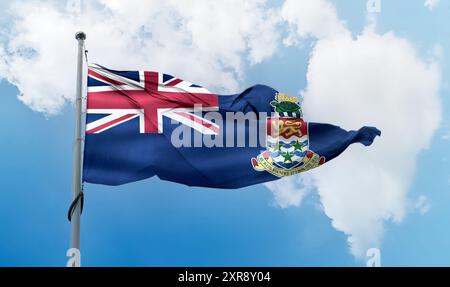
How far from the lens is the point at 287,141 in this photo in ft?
60.5

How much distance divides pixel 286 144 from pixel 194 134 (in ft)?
8.17

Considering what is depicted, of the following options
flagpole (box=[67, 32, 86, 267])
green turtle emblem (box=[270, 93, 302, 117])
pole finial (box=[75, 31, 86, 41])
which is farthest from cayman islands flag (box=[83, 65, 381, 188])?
pole finial (box=[75, 31, 86, 41])

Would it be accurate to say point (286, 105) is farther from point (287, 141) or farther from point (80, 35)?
point (80, 35)

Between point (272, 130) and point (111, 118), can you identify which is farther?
point (272, 130)

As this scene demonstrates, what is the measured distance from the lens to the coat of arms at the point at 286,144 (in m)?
18.0

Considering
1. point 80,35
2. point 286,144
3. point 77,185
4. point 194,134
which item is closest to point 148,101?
point 194,134

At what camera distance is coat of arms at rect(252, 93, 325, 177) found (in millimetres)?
17984

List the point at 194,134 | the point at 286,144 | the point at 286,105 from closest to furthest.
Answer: the point at 194,134 < the point at 286,144 < the point at 286,105

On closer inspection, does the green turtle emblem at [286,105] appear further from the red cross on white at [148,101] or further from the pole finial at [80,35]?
the pole finial at [80,35]
